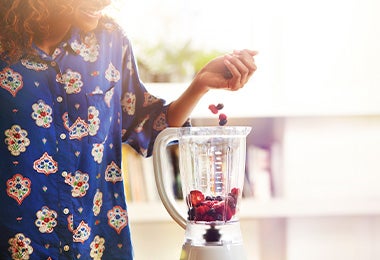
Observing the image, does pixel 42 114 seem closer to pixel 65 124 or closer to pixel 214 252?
pixel 65 124

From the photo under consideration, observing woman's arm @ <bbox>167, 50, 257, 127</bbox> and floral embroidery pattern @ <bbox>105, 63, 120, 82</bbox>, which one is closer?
woman's arm @ <bbox>167, 50, 257, 127</bbox>

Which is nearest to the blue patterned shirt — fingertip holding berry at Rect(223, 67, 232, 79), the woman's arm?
the woman's arm

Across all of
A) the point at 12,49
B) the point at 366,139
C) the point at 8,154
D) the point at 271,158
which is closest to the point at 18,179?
the point at 8,154

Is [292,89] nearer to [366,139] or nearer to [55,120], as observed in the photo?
[366,139]

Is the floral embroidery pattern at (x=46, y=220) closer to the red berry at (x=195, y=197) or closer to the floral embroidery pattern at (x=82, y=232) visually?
the floral embroidery pattern at (x=82, y=232)

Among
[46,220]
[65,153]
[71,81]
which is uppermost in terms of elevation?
[71,81]

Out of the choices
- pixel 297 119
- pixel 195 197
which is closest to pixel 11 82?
pixel 195 197

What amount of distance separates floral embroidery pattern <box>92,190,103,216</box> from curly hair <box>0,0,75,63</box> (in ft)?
0.86

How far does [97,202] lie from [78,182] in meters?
0.06

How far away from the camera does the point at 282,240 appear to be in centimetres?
271

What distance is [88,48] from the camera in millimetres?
1150

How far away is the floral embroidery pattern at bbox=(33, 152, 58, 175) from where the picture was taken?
1063mm

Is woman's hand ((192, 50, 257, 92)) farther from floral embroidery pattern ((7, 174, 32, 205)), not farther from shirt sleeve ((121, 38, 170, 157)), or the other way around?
floral embroidery pattern ((7, 174, 32, 205))

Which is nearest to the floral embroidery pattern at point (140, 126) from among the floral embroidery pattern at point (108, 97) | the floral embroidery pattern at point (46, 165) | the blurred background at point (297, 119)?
the floral embroidery pattern at point (108, 97)
